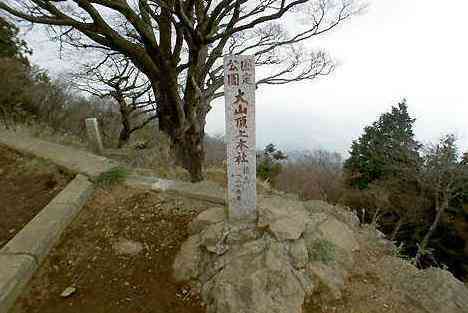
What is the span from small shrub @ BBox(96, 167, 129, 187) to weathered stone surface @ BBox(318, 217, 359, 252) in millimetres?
2511

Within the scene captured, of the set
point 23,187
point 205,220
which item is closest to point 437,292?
point 205,220

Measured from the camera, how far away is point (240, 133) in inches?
110

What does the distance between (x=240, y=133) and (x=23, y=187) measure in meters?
3.35

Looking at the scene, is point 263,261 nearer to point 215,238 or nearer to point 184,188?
point 215,238

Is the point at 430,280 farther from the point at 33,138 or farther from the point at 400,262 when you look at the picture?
the point at 33,138

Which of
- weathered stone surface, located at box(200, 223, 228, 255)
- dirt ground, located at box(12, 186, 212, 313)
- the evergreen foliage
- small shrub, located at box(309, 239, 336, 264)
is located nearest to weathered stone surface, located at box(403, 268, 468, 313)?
small shrub, located at box(309, 239, 336, 264)

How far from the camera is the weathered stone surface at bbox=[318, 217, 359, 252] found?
3.12 m

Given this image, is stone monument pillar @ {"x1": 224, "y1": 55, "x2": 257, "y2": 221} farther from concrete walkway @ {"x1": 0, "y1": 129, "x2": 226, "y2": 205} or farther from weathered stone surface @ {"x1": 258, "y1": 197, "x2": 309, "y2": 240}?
concrete walkway @ {"x1": 0, "y1": 129, "x2": 226, "y2": 205}

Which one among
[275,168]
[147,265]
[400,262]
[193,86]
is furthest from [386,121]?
[147,265]

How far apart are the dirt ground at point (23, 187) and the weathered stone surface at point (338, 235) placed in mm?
3210

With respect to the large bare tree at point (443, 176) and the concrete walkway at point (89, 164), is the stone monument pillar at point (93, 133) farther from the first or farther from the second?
the large bare tree at point (443, 176)

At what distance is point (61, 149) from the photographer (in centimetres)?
539

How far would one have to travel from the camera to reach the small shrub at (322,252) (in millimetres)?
2834

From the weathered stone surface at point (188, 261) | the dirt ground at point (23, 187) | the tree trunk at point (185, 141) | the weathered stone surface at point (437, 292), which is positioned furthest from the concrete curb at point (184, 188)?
the tree trunk at point (185, 141)
